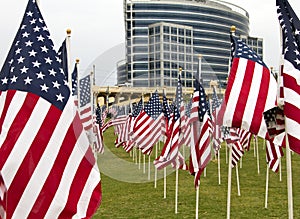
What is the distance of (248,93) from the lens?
664 cm

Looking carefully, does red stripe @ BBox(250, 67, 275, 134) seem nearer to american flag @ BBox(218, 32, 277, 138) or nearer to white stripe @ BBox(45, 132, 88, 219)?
american flag @ BBox(218, 32, 277, 138)

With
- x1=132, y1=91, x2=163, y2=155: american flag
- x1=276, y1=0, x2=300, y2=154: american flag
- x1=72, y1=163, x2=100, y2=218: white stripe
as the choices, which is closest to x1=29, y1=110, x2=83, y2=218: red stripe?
x1=72, y1=163, x2=100, y2=218: white stripe

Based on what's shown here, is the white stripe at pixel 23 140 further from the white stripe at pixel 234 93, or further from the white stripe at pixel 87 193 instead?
the white stripe at pixel 234 93

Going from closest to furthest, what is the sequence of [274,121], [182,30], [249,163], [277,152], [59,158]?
[59,158], [274,121], [277,152], [249,163], [182,30]

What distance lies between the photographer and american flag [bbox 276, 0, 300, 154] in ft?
16.4

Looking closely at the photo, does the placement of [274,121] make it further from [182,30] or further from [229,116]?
[182,30]

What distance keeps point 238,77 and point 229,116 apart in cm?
58

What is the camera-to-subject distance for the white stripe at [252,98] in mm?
6547

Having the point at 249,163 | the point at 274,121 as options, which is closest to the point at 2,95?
the point at 274,121

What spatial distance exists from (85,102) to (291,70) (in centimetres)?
1034

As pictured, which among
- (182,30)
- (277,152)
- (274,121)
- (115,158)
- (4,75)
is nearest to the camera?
→ (4,75)

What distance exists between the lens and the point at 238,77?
6.73m

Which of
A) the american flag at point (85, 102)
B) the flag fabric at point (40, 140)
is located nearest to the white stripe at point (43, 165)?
the flag fabric at point (40, 140)

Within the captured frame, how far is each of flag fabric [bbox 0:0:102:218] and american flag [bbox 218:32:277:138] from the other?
94.9 inches
